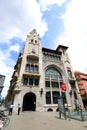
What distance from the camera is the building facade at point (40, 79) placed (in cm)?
2511

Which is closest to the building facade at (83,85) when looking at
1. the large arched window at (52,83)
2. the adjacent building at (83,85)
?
the adjacent building at (83,85)

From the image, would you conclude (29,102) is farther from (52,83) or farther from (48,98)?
(52,83)

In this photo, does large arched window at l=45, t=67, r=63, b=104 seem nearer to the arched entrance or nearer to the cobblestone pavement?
the arched entrance

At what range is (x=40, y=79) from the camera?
2725 centimetres

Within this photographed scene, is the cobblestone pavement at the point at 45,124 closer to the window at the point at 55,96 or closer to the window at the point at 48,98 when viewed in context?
the window at the point at 48,98

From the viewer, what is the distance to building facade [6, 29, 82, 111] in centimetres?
2511

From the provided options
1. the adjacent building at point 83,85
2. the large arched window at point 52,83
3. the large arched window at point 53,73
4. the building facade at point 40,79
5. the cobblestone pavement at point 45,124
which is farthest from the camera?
the adjacent building at point 83,85

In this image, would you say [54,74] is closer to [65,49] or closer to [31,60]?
[31,60]

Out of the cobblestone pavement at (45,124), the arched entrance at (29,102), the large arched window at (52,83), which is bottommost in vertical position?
the cobblestone pavement at (45,124)

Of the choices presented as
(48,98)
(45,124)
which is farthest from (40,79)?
(45,124)

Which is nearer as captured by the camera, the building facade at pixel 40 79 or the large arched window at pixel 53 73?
the building facade at pixel 40 79

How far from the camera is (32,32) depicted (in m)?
36.5

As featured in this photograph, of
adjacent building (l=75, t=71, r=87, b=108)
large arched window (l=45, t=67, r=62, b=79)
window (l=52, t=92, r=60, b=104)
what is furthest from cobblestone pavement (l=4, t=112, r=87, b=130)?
adjacent building (l=75, t=71, r=87, b=108)

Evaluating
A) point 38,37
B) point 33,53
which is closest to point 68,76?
point 33,53
